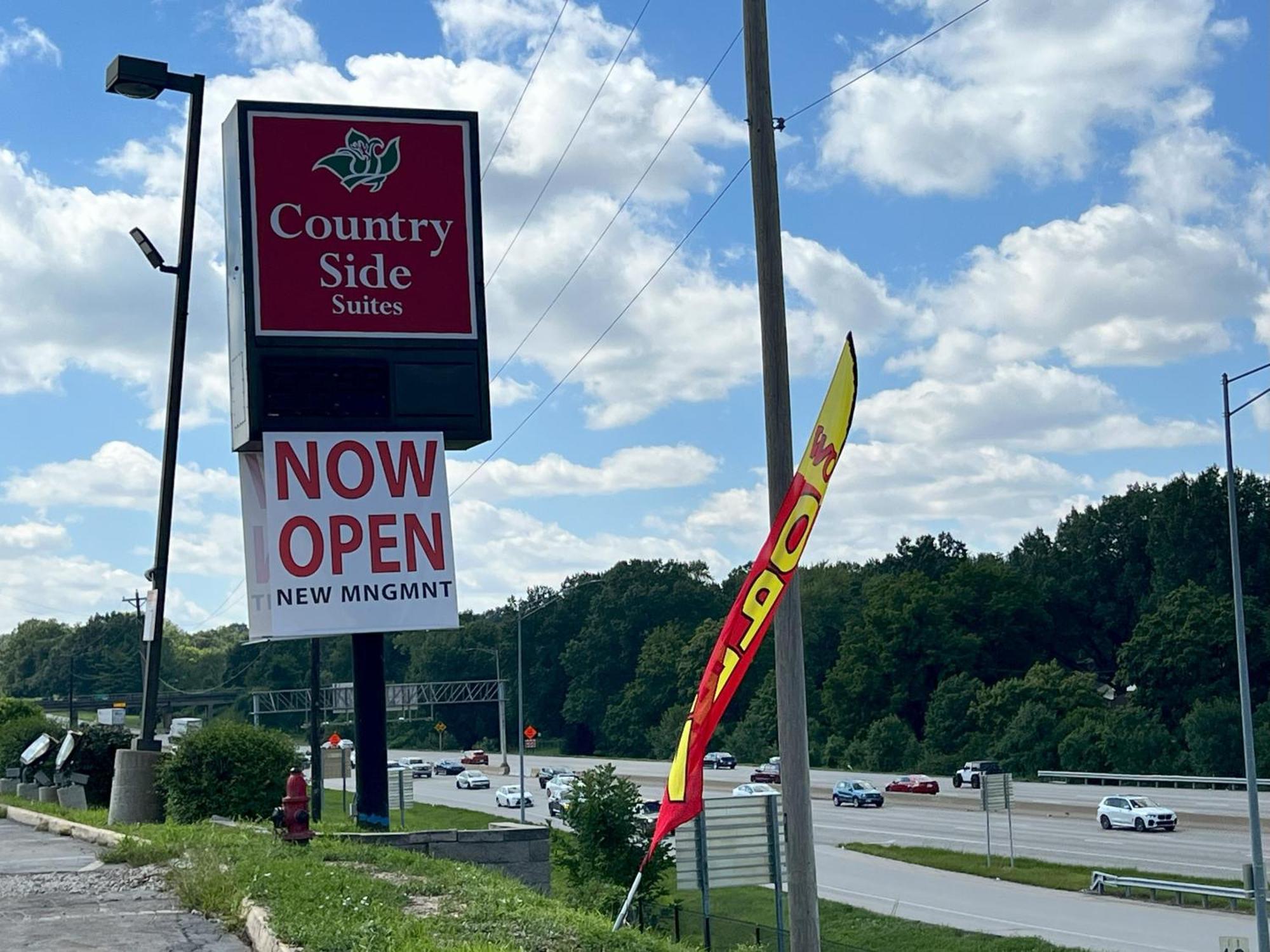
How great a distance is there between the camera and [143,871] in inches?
580

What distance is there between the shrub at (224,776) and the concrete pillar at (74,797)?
555cm

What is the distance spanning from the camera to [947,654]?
99.9 meters

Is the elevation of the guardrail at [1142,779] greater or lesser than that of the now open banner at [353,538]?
lesser

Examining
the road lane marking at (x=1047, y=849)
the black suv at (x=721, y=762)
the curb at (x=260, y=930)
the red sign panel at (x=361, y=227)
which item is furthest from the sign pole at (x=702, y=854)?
the black suv at (x=721, y=762)

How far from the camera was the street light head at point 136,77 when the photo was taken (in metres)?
19.9

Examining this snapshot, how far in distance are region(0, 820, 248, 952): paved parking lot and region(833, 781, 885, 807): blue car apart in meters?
52.9

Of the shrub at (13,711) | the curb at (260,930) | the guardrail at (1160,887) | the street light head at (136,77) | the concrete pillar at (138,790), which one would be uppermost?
the street light head at (136,77)

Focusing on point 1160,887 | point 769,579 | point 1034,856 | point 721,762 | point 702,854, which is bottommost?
point 721,762

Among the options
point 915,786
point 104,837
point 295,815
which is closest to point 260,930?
point 295,815

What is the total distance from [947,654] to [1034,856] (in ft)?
179

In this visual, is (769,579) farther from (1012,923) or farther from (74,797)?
(1012,923)

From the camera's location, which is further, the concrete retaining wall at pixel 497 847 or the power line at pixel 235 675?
the power line at pixel 235 675

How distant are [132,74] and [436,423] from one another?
20.2 ft

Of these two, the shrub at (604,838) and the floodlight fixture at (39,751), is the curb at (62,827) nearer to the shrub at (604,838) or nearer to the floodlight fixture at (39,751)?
the floodlight fixture at (39,751)
